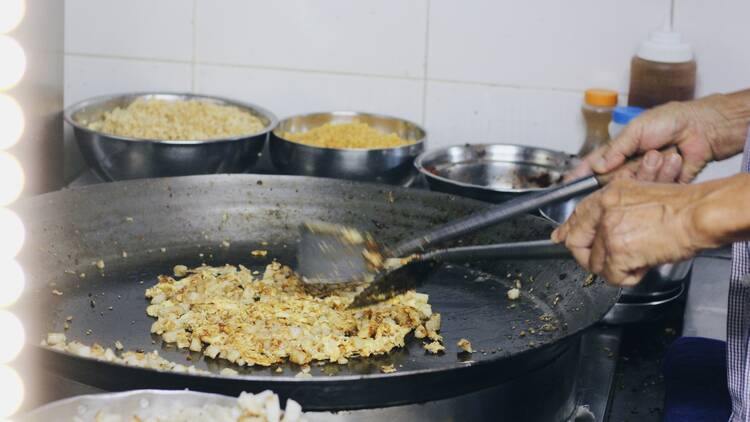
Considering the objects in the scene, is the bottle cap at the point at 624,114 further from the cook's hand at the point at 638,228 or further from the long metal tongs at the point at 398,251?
the cook's hand at the point at 638,228

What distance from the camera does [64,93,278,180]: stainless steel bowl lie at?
86.6 inches

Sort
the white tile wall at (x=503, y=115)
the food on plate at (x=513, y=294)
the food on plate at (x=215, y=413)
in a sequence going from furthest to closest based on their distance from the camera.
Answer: the white tile wall at (x=503, y=115) → the food on plate at (x=513, y=294) → the food on plate at (x=215, y=413)

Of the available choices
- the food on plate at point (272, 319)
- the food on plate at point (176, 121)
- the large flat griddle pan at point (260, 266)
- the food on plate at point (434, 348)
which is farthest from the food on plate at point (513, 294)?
the food on plate at point (176, 121)

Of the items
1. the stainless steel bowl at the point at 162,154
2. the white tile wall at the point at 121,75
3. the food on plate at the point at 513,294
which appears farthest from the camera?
the white tile wall at the point at 121,75

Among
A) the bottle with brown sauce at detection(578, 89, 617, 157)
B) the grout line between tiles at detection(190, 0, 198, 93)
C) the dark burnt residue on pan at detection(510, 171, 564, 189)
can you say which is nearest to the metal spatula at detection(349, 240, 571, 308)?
the dark burnt residue on pan at detection(510, 171, 564, 189)

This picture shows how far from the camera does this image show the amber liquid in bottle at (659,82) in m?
2.33

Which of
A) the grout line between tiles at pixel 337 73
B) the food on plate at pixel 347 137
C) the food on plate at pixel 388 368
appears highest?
the grout line between tiles at pixel 337 73

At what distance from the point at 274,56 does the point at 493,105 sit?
2.15ft

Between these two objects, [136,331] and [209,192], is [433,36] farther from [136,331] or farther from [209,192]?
[136,331]

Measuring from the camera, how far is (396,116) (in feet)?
8.61

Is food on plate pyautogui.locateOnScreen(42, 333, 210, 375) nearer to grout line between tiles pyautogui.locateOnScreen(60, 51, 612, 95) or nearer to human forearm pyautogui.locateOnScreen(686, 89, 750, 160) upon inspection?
human forearm pyautogui.locateOnScreen(686, 89, 750, 160)

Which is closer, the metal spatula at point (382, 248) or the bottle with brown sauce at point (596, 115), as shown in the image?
the metal spatula at point (382, 248)

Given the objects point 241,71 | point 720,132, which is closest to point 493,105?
point 241,71

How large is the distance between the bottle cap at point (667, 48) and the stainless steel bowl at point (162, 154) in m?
1.02
